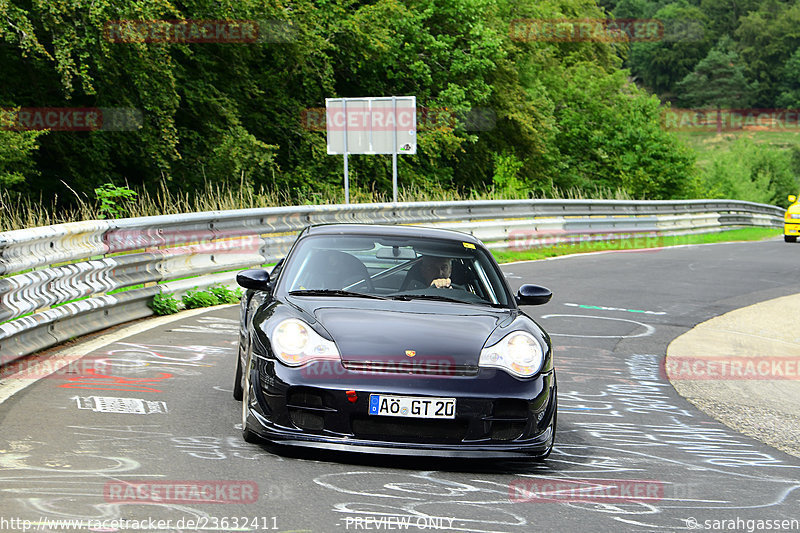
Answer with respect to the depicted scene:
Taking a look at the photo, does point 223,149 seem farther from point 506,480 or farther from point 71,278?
point 506,480

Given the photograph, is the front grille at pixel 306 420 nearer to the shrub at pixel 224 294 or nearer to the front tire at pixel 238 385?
the front tire at pixel 238 385

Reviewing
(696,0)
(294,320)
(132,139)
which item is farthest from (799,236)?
(696,0)

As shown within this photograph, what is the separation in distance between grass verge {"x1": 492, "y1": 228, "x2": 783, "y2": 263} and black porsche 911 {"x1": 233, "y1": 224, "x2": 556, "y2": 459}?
48.8ft

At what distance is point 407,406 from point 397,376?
160 millimetres

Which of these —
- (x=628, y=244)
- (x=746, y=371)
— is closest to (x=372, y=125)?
(x=628, y=244)

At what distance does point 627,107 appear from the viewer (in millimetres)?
53219

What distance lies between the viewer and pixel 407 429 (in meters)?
A: 5.42

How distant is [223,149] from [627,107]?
29908 millimetres

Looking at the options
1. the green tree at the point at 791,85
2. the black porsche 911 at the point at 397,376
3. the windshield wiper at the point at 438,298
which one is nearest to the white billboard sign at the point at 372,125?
the windshield wiper at the point at 438,298

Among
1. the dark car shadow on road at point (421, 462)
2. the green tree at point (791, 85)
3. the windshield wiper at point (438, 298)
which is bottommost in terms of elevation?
the dark car shadow on road at point (421, 462)

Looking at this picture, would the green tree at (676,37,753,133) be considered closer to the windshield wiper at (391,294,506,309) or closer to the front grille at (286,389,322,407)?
the windshield wiper at (391,294,506,309)

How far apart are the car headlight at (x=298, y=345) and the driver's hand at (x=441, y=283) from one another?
122 cm

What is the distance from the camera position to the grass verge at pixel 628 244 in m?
22.3

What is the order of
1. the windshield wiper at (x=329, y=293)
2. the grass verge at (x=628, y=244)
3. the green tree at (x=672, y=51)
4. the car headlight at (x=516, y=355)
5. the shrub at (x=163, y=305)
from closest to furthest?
the car headlight at (x=516, y=355) < the windshield wiper at (x=329, y=293) < the shrub at (x=163, y=305) < the grass verge at (x=628, y=244) < the green tree at (x=672, y=51)
